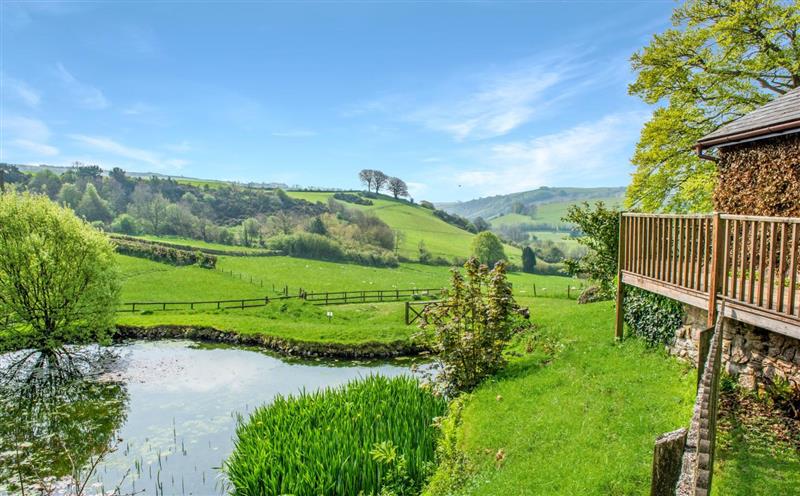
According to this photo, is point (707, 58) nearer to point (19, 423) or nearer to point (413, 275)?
point (19, 423)

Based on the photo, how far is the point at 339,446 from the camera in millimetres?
8773

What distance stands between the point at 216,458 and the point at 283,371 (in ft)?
25.9

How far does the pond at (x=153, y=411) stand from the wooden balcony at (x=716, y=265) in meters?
10.2

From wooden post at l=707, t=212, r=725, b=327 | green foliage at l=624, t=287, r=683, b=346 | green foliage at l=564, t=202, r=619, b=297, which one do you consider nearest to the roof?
wooden post at l=707, t=212, r=725, b=327

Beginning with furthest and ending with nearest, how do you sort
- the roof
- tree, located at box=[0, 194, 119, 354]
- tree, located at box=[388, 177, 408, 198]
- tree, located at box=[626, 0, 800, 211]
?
tree, located at box=[388, 177, 408, 198], tree, located at box=[0, 194, 119, 354], tree, located at box=[626, 0, 800, 211], the roof

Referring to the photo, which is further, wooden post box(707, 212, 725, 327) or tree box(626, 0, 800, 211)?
tree box(626, 0, 800, 211)

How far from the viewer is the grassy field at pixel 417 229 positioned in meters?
79.9

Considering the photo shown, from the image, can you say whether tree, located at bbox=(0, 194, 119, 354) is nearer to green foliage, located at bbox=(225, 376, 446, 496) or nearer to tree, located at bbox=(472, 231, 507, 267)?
green foliage, located at bbox=(225, 376, 446, 496)

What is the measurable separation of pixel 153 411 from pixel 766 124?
19.2m

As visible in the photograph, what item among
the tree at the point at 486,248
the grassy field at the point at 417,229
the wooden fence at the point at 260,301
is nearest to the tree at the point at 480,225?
the grassy field at the point at 417,229

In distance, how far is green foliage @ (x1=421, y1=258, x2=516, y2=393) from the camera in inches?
485

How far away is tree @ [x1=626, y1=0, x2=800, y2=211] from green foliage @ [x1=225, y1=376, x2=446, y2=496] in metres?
14.2

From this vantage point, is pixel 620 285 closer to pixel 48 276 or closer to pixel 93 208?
pixel 48 276

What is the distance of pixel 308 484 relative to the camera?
7965 mm
